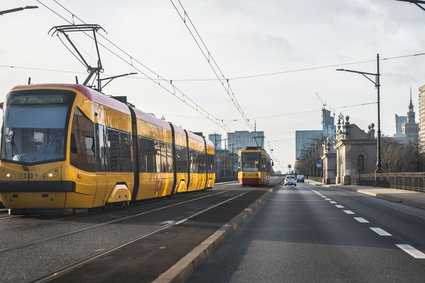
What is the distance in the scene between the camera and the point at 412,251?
810 centimetres

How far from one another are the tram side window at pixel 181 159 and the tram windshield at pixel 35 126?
11721mm

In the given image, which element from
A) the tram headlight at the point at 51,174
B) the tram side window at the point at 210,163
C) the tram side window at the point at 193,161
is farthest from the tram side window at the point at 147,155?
the tram side window at the point at 210,163

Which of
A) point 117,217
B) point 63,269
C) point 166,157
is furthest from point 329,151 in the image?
point 63,269

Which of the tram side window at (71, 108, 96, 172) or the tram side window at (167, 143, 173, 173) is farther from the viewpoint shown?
the tram side window at (167, 143, 173, 173)

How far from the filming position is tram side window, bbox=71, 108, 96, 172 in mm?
13484

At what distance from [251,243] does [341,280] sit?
322cm

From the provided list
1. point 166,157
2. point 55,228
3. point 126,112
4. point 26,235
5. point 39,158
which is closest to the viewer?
point 26,235

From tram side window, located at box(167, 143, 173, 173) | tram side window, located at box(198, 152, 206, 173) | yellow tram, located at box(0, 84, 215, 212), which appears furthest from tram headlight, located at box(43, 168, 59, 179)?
tram side window, located at box(198, 152, 206, 173)

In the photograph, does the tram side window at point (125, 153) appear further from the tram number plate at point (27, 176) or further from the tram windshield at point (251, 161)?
the tram windshield at point (251, 161)

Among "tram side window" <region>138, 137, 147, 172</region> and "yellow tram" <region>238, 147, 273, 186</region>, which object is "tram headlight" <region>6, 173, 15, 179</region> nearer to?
"tram side window" <region>138, 137, 147, 172</region>

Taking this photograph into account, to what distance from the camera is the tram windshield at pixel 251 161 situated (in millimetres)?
44406

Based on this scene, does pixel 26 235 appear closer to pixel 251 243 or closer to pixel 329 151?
pixel 251 243

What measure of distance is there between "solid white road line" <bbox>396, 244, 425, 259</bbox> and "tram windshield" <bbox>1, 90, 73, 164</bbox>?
8293 mm

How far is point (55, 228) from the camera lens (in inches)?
433
